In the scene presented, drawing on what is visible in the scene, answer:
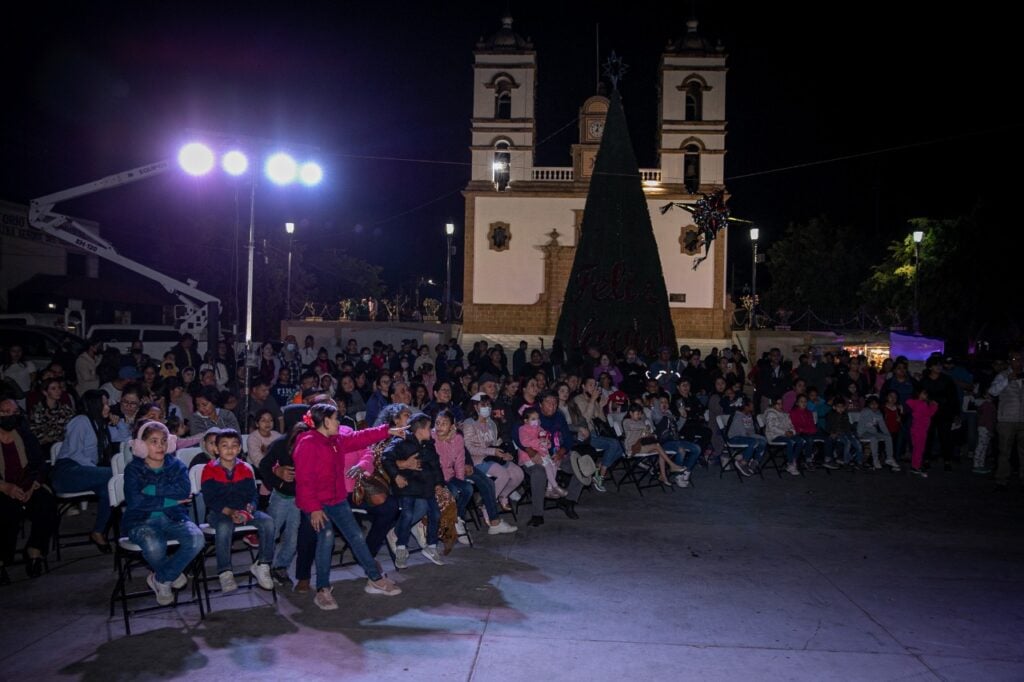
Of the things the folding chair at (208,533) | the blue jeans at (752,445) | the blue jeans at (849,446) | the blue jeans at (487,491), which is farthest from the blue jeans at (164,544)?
the blue jeans at (849,446)

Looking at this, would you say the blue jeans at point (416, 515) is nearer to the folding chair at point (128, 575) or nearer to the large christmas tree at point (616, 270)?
the folding chair at point (128, 575)

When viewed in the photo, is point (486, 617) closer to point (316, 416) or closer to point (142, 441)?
point (316, 416)

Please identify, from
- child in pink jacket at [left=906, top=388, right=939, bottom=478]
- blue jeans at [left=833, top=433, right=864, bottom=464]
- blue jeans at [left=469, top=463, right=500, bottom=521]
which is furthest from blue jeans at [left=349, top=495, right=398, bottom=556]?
child in pink jacket at [left=906, top=388, right=939, bottom=478]

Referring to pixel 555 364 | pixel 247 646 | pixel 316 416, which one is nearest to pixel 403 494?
pixel 316 416

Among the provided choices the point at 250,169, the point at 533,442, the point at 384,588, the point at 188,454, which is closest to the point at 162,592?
the point at 384,588

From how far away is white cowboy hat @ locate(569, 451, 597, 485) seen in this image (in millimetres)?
9445

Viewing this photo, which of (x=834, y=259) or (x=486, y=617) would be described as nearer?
(x=486, y=617)

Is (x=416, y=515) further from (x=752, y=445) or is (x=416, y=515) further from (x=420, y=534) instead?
(x=752, y=445)

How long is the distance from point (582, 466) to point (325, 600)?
4146mm

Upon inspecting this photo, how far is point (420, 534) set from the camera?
7707 millimetres

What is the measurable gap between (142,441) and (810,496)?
8.27m

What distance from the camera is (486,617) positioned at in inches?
235

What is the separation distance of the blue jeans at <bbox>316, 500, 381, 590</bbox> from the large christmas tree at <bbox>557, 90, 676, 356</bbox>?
13085mm

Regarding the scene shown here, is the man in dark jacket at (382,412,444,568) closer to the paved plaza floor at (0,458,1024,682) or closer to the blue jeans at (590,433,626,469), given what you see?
the paved plaza floor at (0,458,1024,682)
